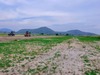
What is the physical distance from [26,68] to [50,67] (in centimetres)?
173

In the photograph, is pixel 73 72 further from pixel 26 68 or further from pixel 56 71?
pixel 26 68

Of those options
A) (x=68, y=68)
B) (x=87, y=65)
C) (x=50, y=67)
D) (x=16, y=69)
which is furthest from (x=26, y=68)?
(x=87, y=65)

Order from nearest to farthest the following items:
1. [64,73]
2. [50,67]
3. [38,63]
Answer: [64,73] < [50,67] < [38,63]

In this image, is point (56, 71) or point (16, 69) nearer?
point (56, 71)

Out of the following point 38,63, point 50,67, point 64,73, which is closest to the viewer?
point 64,73

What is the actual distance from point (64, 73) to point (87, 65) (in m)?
2.37

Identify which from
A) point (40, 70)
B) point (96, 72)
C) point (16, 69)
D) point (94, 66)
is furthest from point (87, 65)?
point (16, 69)

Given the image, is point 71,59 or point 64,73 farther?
point 71,59

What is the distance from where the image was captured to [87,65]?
17.1m

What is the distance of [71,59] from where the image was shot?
19.0 metres

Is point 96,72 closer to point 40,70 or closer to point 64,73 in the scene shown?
point 64,73

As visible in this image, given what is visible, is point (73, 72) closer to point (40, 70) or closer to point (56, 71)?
point (56, 71)

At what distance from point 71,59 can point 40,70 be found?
351cm

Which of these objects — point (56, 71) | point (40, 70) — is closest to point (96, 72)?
point (56, 71)
